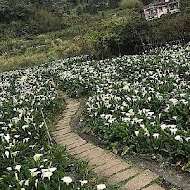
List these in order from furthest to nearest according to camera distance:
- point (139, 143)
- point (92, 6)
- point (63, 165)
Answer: point (92, 6) → point (139, 143) → point (63, 165)

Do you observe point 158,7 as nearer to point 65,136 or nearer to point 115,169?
point 65,136

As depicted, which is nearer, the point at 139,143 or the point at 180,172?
the point at 180,172

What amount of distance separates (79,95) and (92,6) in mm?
65135

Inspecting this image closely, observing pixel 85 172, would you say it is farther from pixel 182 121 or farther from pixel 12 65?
pixel 12 65

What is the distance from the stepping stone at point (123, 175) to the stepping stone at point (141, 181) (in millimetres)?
140

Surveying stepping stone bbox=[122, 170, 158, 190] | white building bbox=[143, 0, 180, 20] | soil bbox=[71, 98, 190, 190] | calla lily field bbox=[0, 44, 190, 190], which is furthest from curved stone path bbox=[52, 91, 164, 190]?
white building bbox=[143, 0, 180, 20]

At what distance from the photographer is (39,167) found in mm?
5656

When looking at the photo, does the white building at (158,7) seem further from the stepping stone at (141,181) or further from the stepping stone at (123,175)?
the stepping stone at (141,181)

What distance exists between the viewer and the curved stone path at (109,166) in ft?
18.1

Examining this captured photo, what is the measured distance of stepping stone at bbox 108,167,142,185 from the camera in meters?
5.75

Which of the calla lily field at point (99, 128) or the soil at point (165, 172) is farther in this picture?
the calla lily field at point (99, 128)

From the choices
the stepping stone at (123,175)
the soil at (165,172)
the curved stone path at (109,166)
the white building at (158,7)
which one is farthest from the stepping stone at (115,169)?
the white building at (158,7)

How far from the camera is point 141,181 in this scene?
5.55 metres

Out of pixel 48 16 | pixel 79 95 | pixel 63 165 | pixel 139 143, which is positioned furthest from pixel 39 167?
pixel 48 16
